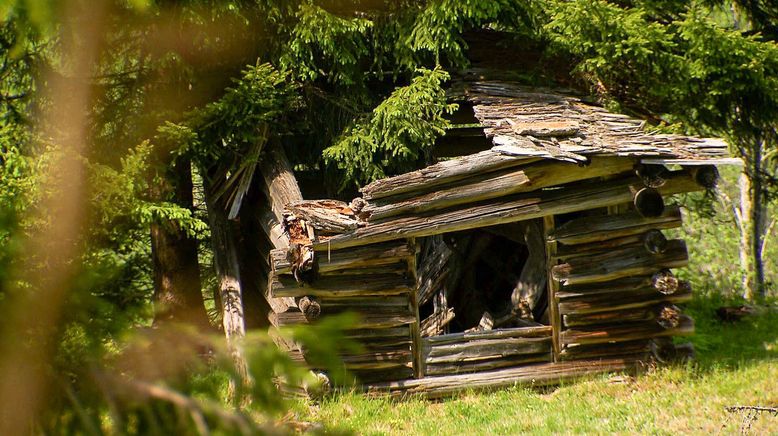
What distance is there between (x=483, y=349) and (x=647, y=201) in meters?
2.62

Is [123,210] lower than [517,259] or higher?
higher

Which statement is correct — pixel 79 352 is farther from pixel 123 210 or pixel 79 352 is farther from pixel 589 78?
pixel 589 78

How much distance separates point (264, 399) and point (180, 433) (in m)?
0.26

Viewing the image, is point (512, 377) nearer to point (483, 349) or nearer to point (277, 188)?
point (483, 349)

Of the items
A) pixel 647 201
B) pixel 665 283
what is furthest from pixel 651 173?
pixel 665 283

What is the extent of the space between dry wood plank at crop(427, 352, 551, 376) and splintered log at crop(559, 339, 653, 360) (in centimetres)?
27

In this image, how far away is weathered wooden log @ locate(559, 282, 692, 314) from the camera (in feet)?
34.1

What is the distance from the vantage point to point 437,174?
9523 mm

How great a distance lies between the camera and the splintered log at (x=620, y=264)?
10258mm

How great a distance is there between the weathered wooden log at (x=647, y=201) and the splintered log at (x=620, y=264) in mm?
617

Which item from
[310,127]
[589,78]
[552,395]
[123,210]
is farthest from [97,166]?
[589,78]

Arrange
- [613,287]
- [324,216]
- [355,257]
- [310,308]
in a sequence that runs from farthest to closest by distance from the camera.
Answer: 1. [613,287]
2. [355,257]
3. [310,308]
4. [324,216]

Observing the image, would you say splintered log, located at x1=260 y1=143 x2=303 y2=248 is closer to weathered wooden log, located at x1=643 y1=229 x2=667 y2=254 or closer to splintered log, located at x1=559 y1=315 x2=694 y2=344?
splintered log, located at x1=559 y1=315 x2=694 y2=344

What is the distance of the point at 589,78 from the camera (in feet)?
38.9
